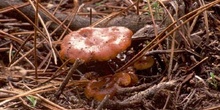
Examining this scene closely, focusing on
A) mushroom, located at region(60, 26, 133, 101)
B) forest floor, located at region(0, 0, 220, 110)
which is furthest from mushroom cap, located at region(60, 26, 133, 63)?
forest floor, located at region(0, 0, 220, 110)

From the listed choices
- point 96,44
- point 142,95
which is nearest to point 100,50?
point 96,44

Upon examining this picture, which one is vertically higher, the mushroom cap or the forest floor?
the mushroom cap

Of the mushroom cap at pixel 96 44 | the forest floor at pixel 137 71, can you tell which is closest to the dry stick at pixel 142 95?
the forest floor at pixel 137 71

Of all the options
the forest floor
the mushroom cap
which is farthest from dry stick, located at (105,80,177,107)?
the mushroom cap

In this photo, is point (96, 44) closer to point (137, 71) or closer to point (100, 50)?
point (100, 50)

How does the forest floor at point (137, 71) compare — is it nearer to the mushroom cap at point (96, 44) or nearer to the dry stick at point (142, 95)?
the dry stick at point (142, 95)

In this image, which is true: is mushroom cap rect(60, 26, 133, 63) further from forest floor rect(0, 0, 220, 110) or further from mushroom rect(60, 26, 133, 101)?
forest floor rect(0, 0, 220, 110)
